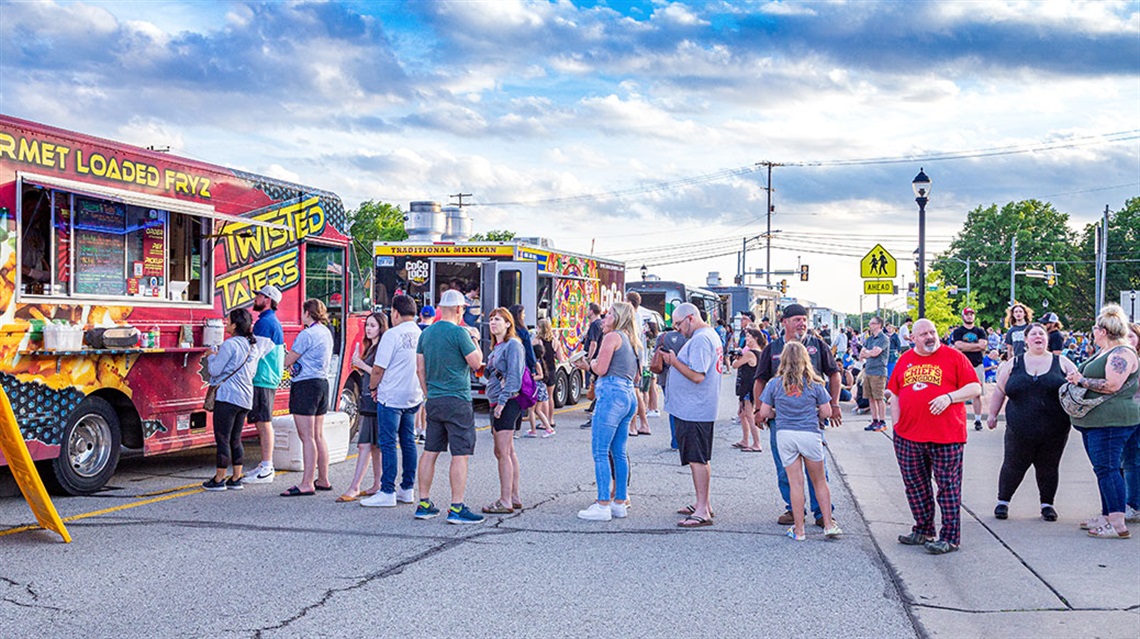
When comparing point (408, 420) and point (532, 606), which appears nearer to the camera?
point (532, 606)

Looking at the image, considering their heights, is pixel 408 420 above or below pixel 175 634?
above

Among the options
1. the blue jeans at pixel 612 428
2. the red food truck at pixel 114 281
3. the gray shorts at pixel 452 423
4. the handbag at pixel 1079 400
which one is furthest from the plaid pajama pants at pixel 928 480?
the red food truck at pixel 114 281

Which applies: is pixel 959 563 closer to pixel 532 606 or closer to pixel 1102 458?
pixel 1102 458

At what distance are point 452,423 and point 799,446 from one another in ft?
9.00

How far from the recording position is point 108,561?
7105 mm

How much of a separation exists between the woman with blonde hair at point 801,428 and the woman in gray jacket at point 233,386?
4.93 m

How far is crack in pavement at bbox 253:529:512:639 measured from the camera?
5.71m

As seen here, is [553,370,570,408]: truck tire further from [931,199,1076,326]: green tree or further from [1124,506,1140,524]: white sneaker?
[931,199,1076,326]: green tree

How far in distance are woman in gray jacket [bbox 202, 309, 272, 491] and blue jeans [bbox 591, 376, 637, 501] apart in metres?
3.35

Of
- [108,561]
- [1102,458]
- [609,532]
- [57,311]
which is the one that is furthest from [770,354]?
[57,311]

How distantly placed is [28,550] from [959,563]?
6.50 m

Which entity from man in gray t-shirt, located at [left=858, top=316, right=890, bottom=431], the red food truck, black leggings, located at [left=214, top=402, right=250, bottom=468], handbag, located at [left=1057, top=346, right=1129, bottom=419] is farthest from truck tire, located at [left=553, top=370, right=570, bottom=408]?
handbag, located at [left=1057, top=346, right=1129, bottom=419]

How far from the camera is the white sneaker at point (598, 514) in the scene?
349 inches

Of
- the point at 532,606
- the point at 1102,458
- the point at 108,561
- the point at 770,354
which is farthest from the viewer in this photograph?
the point at 770,354
